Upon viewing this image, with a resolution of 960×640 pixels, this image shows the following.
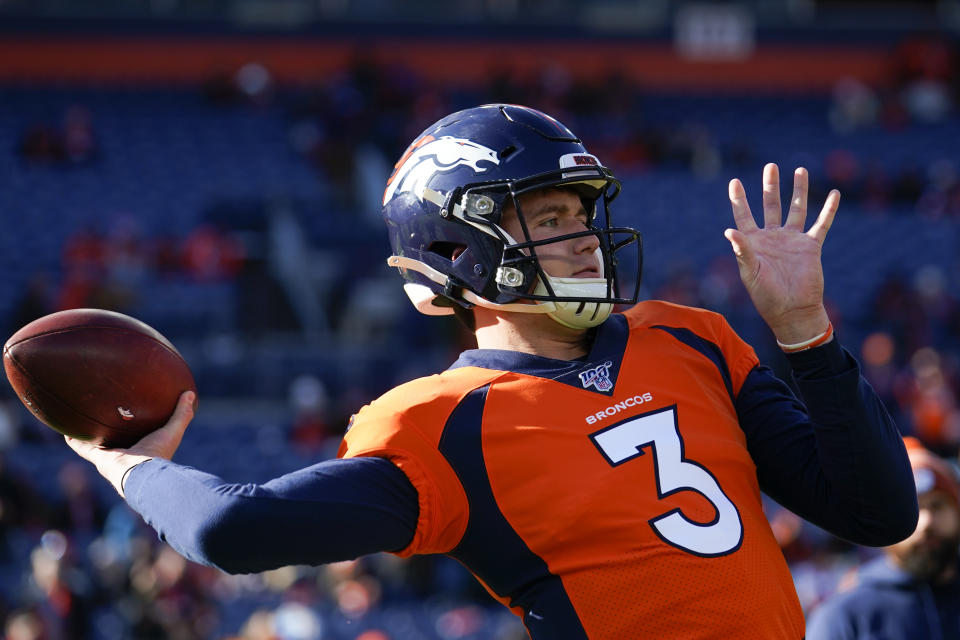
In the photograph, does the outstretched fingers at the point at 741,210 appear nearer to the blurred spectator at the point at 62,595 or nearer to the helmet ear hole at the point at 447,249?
the helmet ear hole at the point at 447,249

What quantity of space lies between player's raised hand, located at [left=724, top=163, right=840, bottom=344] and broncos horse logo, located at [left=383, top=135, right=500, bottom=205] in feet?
1.73

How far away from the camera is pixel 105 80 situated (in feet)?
58.1

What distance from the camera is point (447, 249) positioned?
8.15 feet

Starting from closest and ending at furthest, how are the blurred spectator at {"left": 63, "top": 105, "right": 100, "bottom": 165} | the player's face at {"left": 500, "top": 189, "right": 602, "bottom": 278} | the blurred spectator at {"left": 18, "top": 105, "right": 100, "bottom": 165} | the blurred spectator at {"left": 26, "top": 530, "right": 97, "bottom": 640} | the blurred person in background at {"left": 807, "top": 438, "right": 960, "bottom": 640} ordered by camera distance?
the player's face at {"left": 500, "top": 189, "right": 602, "bottom": 278}, the blurred person in background at {"left": 807, "top": 438, "right": 960, "bottom": 640}, the blurred spectator at {"left": 26, "top": 530, "right": 97, "bottom": 640}, the blurred spectator at {"left": 18, "top": 105, "right": 100, "bottom": 165}, the blurred spectator at {"left": 63, "top": 105, "right": 100, "bottom": 165}

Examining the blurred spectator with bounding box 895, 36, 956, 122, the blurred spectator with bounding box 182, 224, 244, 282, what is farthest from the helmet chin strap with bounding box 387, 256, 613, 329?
the blurred spectator with bounding box 895, 36, 956, 122

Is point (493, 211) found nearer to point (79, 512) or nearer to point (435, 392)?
point (435, 392)

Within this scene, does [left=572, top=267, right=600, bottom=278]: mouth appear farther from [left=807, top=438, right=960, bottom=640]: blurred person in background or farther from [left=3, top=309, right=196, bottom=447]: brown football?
[left=807, top=438, right=960, bottom=640]: blurred person in background

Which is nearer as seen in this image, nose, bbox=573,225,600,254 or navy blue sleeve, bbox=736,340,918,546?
navy blue sleeve, bbox=736,340,918,546

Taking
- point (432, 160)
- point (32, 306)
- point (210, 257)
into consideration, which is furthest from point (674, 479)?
point (210, 257)

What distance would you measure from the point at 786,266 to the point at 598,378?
1.36ft

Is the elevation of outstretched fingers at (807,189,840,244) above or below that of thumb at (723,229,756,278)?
above

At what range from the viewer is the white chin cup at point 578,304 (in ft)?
7.50

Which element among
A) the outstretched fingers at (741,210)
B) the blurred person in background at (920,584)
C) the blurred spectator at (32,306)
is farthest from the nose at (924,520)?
the blurred spectator at (32,306)

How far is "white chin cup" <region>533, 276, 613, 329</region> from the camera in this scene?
2285mm
